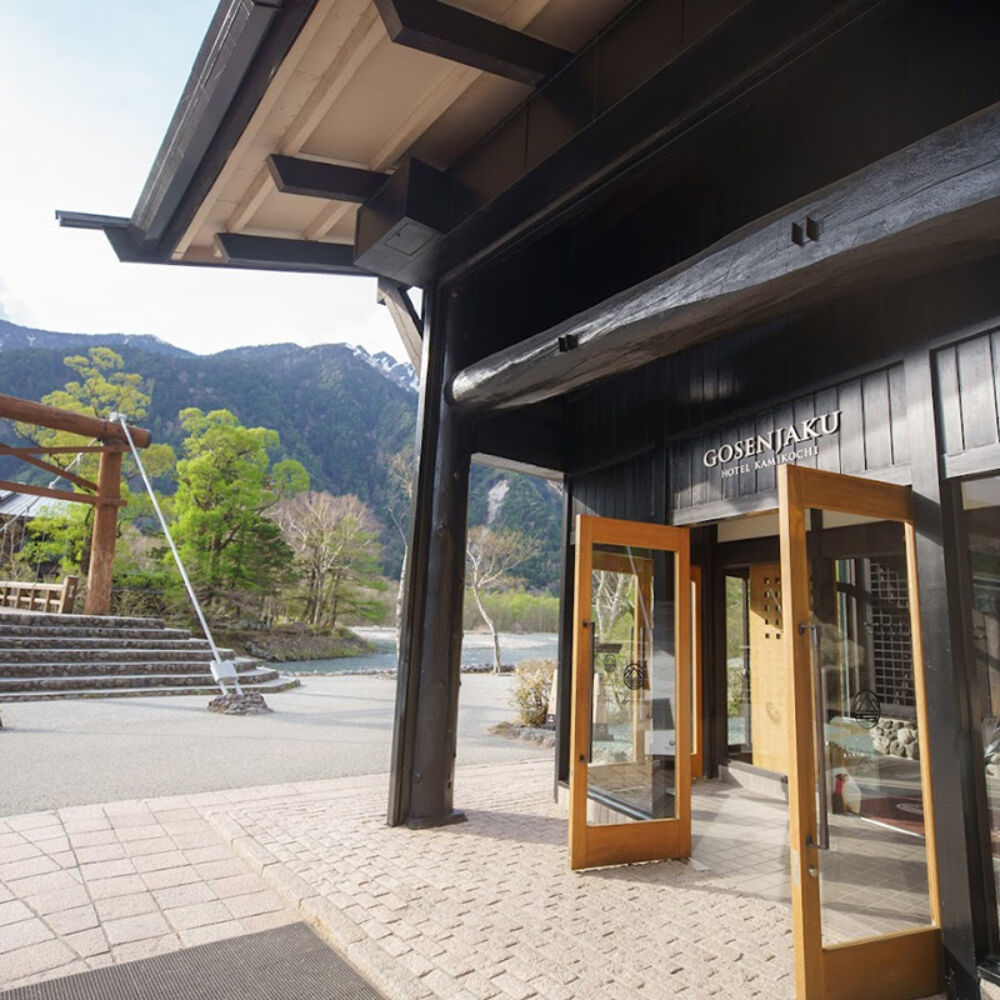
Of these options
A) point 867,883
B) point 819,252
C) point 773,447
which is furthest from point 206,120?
point 867,883

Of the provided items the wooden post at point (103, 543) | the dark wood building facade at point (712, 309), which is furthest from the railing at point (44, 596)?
the dark wood building facade at point (712, 309)

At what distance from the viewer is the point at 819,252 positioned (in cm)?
219

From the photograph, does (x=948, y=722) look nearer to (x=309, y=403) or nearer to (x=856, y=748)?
(x=856, y=748)

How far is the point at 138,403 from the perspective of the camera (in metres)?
21.6

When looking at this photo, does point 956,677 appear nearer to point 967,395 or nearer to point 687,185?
point 967,395

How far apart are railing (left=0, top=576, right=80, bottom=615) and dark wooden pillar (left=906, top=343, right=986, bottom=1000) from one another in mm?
13167

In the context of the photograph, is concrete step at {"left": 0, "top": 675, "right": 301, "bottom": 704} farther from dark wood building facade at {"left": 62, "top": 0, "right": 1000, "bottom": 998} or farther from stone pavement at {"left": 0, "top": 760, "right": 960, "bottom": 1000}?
dark wood building facade at {"left": 62, "top": 0, "right": 1000, "bottom": 998}

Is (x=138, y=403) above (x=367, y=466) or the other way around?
the other way around

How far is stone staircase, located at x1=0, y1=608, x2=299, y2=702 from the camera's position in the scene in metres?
9.31

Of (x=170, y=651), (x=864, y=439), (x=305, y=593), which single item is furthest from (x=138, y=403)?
(x=864, y=439)

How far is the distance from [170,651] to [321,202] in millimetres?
8973

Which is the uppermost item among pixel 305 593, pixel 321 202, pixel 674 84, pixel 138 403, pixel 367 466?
pixel 367 466

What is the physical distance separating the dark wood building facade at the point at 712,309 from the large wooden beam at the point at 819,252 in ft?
0.04

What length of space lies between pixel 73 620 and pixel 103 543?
58.8 inches
